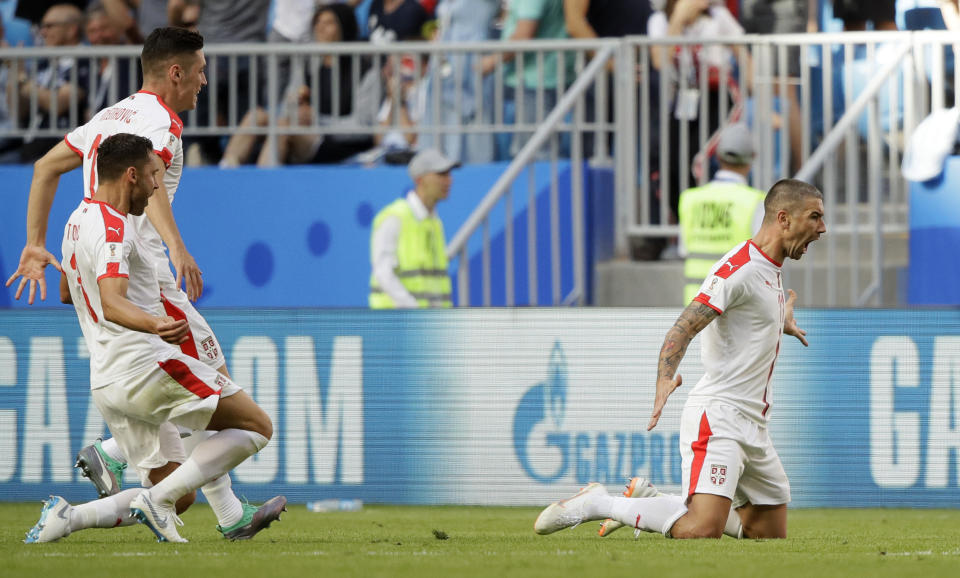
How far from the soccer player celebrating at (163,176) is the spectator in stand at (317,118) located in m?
6.02

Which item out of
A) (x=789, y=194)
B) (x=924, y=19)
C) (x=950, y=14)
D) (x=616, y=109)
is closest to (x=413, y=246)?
(x=616, y=109)

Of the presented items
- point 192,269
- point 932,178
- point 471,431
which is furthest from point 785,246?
point 932,178

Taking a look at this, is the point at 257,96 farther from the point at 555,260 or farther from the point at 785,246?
the point at 785,246

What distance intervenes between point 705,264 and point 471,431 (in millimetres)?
2068

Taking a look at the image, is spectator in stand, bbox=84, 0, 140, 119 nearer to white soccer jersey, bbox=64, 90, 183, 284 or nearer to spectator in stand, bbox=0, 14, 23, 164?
spectator in stand, bbox=0, 14, 23, 164

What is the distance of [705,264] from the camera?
454 inches

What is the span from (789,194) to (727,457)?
1219 mm

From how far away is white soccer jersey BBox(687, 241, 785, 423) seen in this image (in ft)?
25.3

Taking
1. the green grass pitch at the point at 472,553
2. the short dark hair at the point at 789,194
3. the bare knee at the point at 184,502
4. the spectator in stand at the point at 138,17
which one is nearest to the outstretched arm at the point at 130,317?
the green grass pitch at the point at 472,553

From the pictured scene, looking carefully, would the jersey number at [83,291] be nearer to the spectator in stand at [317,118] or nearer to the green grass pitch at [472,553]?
the green grass pitch at [472,553]

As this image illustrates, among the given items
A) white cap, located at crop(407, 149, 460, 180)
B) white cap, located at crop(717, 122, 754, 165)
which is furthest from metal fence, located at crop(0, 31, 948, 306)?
white cap, located at crop(717, 122, 754, 165)

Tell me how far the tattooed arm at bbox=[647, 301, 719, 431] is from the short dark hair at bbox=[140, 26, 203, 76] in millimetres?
2466

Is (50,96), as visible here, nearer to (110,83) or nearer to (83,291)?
(110,83)

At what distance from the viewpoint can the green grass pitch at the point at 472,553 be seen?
20.9 ft
